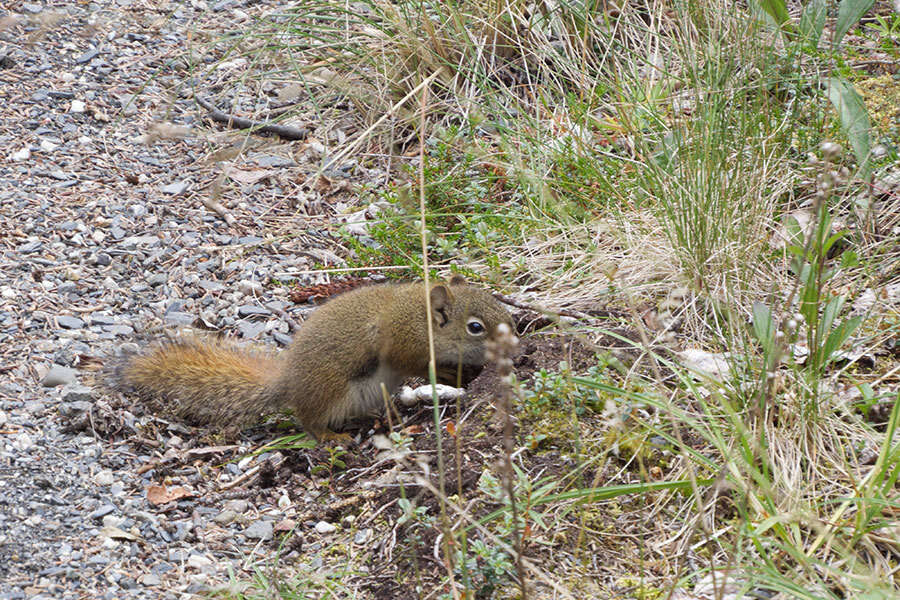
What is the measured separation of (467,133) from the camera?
5355 millimetres

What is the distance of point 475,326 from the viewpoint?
12.9 ft

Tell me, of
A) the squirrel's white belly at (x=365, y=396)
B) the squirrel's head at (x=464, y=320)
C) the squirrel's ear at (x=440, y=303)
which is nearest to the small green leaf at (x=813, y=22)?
the squirrel's head at (x=464, y=320)

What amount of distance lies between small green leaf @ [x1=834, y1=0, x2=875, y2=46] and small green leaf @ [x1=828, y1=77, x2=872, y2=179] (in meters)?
0.38

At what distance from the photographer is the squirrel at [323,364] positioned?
372cm

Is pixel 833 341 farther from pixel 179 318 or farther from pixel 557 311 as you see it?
pixel 179 318

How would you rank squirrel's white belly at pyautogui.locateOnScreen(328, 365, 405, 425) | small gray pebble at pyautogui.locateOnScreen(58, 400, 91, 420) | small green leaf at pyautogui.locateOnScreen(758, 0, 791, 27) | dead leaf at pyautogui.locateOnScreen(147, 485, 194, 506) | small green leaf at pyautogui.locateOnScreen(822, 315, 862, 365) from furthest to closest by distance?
small green leaf at pyautogui.locateOnScreen(758, 0, 791, 27), squirrel's white belly at pyautogui.locateOnScreen(328, 365, 405, 425), small gray pebble at pyautogui.locateOnScreen(58, 400, 91, 420), dead leaf at pyautogui.locateOnScreen(147, 485, 194, 506), small green leaf at pyautogui.locateOnScreen(822, 315, 862, 365)

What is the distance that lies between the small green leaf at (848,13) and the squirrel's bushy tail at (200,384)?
2.84m

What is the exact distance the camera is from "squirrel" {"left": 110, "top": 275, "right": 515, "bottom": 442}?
12.2ft

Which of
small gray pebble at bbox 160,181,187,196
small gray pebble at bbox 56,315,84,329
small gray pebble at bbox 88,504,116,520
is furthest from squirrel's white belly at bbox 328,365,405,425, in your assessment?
small gray pebble at bbox 160,181,187,196

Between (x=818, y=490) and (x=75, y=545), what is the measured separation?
2229mm

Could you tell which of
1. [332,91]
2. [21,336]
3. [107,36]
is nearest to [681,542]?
[21,336]

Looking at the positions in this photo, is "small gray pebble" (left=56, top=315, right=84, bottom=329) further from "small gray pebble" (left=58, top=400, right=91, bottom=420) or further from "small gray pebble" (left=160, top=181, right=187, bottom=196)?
"small gray pebble" (left=160, top=181, right=187, bottom=196)

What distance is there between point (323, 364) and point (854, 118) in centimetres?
233

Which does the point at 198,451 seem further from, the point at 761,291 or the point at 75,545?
the point at 761,291
